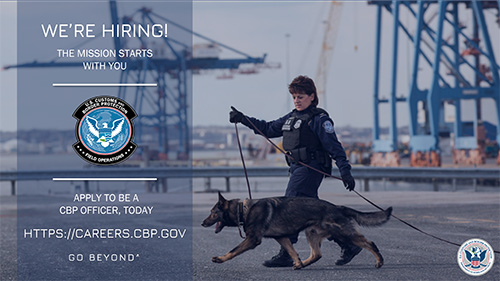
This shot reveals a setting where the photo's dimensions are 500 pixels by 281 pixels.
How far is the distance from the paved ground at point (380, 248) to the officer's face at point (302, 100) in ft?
5.38

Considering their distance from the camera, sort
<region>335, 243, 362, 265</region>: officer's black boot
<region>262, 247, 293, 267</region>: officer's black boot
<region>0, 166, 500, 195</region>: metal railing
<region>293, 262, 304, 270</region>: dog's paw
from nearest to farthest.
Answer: <region>335, 243, 362, 265</region>: officer's black boot, <region>293, 262, 304, 270</region>: dog's paw, <region>262, 247, 293, 267</region>: officer's black boot, <region>0, 166, 500, 195</region>: metal railing

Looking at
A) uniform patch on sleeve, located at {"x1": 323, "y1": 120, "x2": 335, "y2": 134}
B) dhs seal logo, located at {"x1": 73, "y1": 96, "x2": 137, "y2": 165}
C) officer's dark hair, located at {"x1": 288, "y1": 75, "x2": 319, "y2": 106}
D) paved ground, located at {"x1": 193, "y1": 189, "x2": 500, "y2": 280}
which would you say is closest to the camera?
dhs seal logo, located at {"x1": 73, "y1": 96, "x2": 137, "y2": 165}

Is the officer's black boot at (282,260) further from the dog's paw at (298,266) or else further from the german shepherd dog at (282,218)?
the german shepherd dog at (282,218)

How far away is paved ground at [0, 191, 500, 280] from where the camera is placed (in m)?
6.51

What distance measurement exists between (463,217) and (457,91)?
1238 inches

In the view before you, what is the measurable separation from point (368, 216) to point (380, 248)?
3570mm

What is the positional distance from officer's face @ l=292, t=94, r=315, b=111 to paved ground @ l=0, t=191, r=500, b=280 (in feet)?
5.38

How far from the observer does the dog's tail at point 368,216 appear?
5.15m

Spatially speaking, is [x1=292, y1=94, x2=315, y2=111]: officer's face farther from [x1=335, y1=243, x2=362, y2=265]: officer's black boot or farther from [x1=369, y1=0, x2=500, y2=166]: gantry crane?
[x1=369, y1=0, x2=500, y2=166]: gantry crane

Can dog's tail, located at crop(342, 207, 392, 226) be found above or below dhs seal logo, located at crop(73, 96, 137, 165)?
below

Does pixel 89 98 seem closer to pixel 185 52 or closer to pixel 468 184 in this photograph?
pixel 468 184

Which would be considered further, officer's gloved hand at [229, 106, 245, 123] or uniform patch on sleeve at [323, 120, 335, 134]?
officer's gloved hand at [229, 106, 245, 123]

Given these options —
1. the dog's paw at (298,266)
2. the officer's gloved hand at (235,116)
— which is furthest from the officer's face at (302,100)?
the dog's paw at (298,266)

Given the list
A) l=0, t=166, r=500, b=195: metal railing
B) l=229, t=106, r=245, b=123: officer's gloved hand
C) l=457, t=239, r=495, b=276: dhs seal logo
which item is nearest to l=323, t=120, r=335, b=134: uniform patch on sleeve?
l=229, t=106, r=245, b=123: officer's gloved hand
